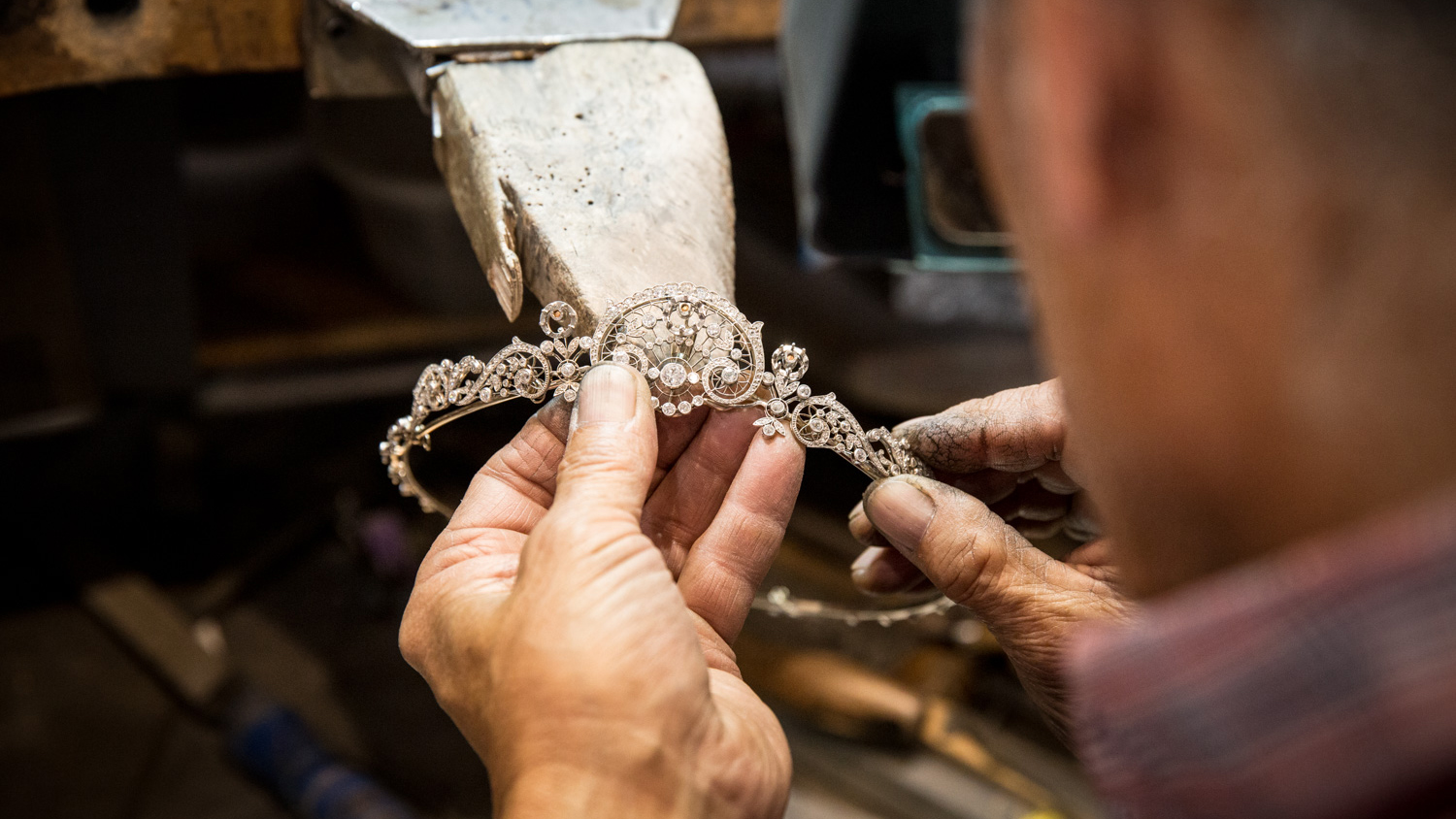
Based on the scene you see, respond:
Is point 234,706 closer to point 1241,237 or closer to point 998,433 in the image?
point 998,433

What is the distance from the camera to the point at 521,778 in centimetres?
63

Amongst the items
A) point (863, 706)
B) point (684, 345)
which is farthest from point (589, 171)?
point (863, 706)

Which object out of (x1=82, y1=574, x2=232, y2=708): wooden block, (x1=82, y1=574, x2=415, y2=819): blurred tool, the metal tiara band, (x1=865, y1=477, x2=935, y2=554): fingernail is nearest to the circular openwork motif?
the metal tiara band

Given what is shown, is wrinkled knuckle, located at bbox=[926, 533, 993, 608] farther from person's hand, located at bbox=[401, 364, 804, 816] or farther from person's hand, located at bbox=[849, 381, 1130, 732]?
person's hand, located at bbox=[401, 364, 804, 816]

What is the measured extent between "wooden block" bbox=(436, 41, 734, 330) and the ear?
0.43 meters

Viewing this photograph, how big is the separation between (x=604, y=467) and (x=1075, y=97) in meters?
0.40

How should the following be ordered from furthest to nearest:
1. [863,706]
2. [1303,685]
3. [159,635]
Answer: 1. [159,635]
2. [863,706]
3. [1303,685]

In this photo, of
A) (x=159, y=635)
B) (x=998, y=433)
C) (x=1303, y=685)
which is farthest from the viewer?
(x=159, y=635)

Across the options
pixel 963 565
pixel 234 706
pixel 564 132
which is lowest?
pixel 234 706

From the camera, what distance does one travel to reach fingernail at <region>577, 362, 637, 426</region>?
0.73m

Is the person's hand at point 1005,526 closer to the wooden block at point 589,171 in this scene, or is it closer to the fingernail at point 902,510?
the fingernail at point 902,510

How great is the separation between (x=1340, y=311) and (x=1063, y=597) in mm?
445

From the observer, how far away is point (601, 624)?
0.64 metres

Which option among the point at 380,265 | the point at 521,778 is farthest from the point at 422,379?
the point at 380,265
